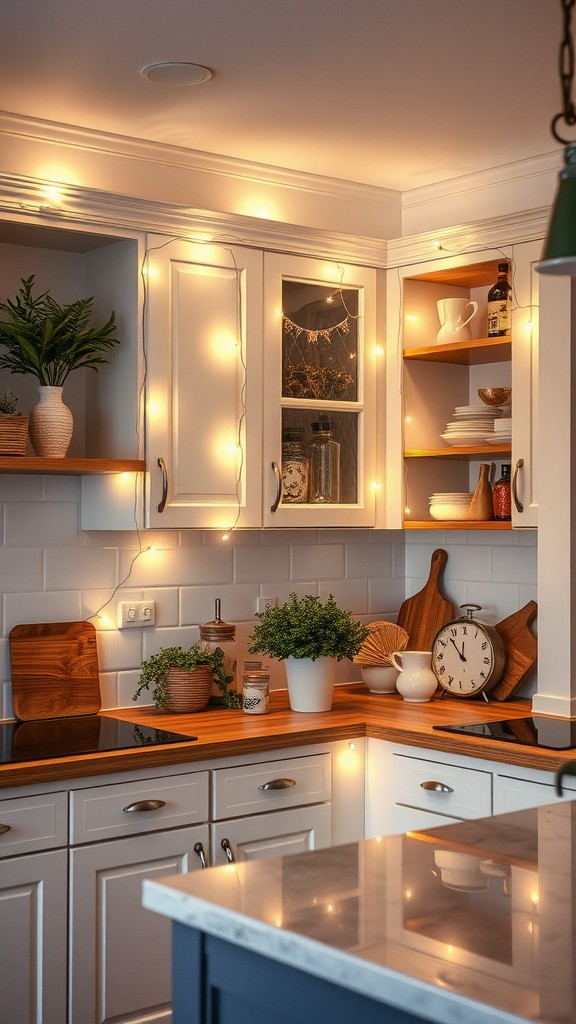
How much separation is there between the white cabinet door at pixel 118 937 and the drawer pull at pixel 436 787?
0.71m

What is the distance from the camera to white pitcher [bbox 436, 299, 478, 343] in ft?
12.3

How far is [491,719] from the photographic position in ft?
11.2

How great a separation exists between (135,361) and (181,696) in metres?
0.99

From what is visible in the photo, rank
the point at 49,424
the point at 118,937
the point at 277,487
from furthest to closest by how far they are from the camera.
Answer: the point at 277,487
the point at 49,424
the point at 118,937

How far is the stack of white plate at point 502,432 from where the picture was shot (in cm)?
358

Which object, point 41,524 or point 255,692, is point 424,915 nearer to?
point 255,692

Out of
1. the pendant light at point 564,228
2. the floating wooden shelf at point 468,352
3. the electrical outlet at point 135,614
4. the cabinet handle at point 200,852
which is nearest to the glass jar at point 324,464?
the floating wooden shelf at point 468,352

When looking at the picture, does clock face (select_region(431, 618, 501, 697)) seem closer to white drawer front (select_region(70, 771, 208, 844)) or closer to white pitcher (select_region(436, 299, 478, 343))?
white pitcher (select_region(436, 299, 478, 343))

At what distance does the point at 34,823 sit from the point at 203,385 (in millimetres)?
1329

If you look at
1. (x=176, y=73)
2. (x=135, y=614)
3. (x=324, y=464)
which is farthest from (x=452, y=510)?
(x=176, y=73)

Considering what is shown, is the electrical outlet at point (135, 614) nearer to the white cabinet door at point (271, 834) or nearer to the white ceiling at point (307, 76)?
the white cabinet door at point (271, 834)

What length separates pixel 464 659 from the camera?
3.75 m

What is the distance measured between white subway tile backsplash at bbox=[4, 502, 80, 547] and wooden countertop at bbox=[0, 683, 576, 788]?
1.79 feet

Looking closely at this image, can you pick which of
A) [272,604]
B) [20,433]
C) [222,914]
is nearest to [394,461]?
[272,604]
